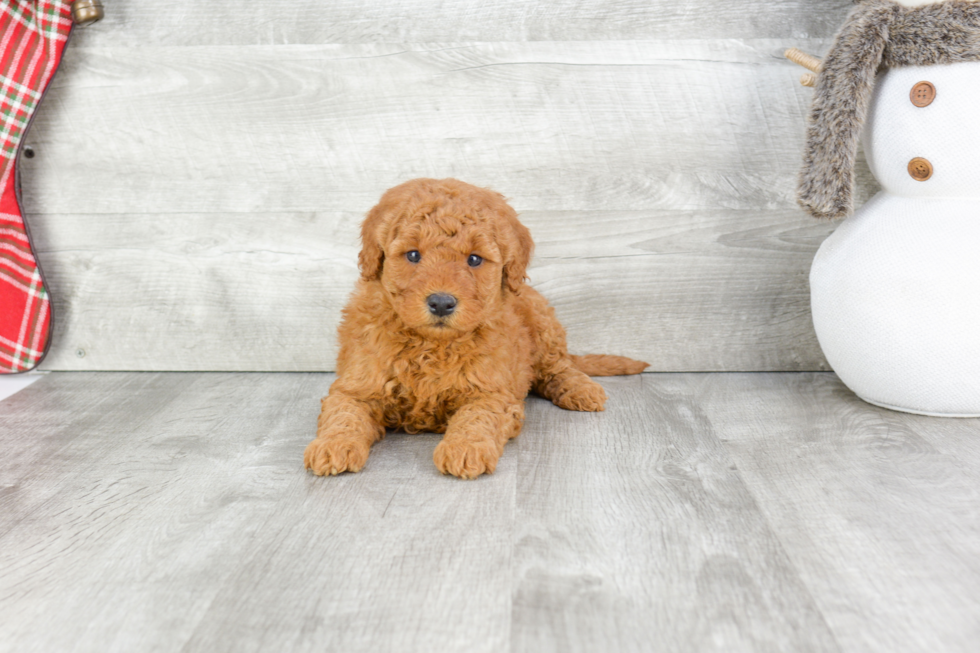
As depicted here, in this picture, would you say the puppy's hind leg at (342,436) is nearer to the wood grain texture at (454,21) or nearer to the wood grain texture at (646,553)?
the wood grain texture at (646,553)

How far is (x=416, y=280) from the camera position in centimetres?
176

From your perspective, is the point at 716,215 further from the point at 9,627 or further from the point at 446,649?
the point at 9,627

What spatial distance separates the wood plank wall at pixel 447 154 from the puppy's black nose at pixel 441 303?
2.65 ft

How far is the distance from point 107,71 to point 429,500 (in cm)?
175

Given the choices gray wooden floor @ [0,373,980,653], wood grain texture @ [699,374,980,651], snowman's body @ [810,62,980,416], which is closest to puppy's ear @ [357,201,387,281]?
gray wooden floor @ [0,373,980,653]

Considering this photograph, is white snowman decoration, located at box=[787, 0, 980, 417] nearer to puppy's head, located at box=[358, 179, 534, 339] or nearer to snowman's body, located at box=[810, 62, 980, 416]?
snowman's body, located at box=[810, 62, 980, 416]

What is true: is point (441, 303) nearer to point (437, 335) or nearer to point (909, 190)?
point (437, 335)

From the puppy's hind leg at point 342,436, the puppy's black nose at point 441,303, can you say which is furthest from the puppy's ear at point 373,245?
the puppy's hind leg at point 342,436

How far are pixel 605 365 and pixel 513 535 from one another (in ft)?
3.53

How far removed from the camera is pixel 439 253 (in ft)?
5.84

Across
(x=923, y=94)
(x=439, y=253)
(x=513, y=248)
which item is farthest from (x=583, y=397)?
(x=923, y=94)

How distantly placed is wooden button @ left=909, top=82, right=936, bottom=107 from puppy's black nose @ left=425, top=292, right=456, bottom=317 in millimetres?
1261

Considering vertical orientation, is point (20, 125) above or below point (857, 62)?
below

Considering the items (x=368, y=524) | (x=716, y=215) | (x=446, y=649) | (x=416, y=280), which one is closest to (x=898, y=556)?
(x=446, y=649)
